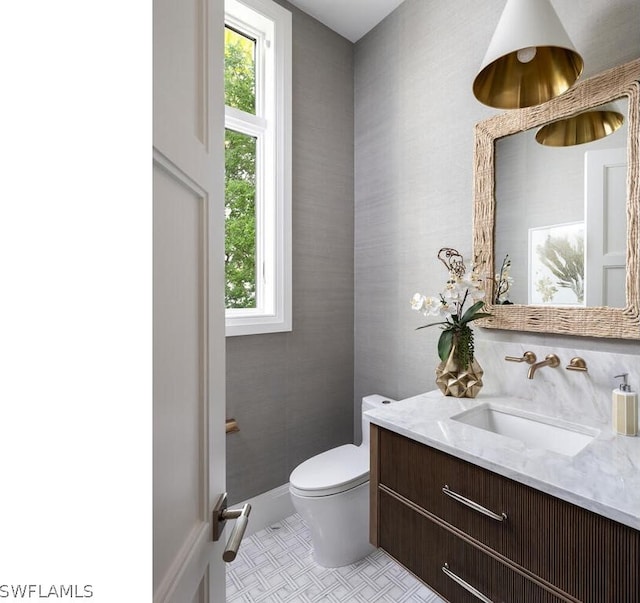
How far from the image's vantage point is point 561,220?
1.32 meters

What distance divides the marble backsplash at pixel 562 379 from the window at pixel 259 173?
1029 mm

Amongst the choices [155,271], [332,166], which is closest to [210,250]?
[155,271]

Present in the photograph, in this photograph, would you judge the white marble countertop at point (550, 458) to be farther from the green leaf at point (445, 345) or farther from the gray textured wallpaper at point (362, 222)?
the gray textured wallpaper at point (362, 222)

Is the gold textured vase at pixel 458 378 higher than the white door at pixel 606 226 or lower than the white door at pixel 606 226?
lower

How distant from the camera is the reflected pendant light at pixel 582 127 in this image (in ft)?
3.92

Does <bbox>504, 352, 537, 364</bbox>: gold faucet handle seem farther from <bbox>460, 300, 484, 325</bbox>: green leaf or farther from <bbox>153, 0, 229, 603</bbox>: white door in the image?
<bbox>153, 0, 229, 603</bbox>: white door

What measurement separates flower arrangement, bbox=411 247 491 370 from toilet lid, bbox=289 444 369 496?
2.07 ft

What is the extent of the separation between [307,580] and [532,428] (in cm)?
112

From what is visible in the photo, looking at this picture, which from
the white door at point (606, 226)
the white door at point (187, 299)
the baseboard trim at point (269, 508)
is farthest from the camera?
the baseboard trim at point (269, 508)

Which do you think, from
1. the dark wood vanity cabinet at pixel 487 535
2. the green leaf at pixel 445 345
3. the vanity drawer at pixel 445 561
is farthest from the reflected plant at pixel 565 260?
the vanity drawer at pixel 445 561

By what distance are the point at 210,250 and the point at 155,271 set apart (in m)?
0.26

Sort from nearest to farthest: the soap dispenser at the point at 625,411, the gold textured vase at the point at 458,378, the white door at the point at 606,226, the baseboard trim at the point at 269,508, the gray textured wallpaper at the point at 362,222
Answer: the soap dispenser at the point at 625,411 → the white door at the point at 606,226 → the gold textured vase at the point at 458,378 → the gray textured wallpaper at the point at 362,222 → the baseboard trim at the point at 269,508
